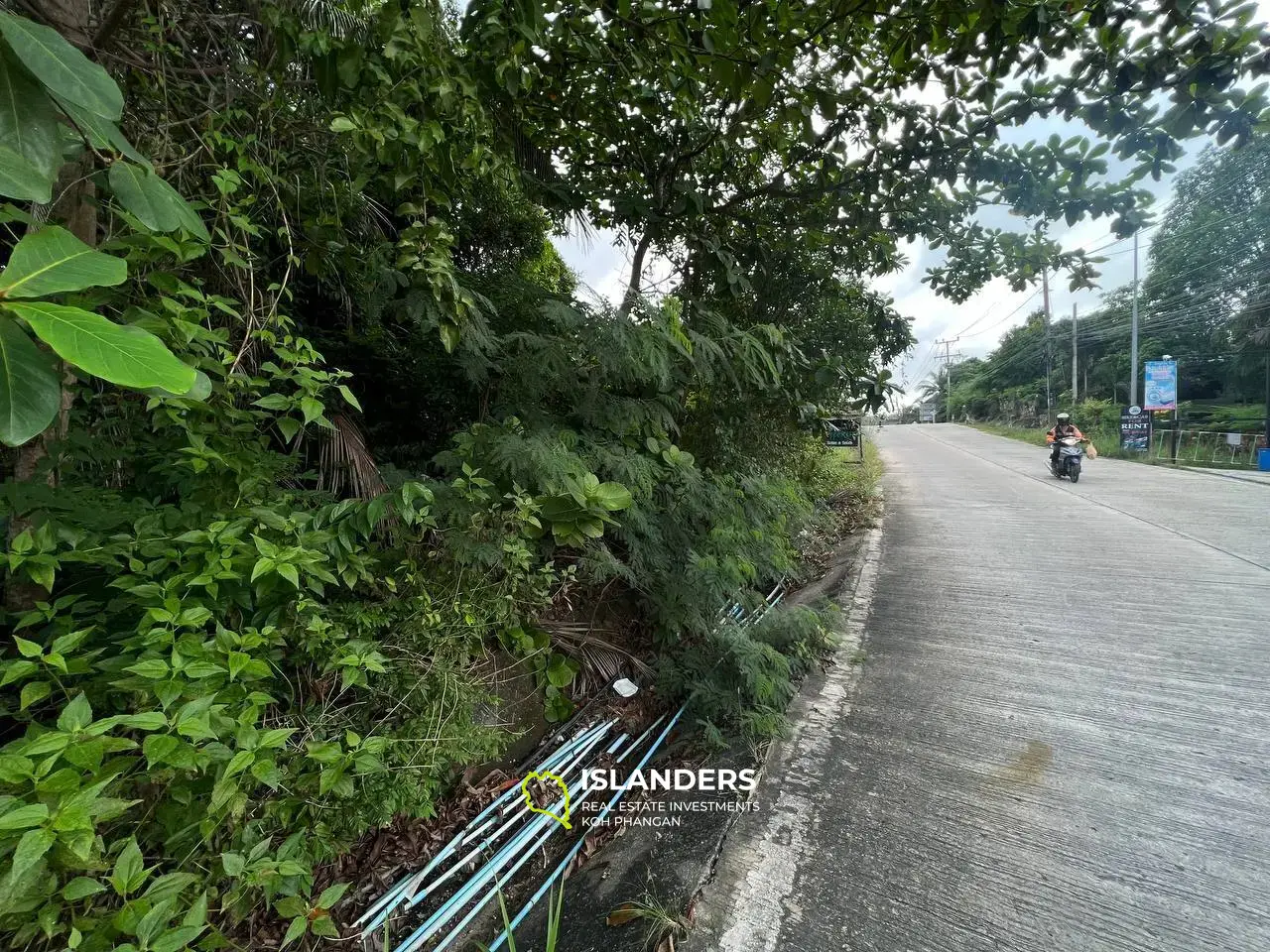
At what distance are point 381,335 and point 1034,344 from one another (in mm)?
40799

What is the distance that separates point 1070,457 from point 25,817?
11.3m

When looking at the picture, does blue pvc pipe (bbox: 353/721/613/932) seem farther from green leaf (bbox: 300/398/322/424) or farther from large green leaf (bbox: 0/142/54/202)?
large green leaf (bbox: 0/142/54/202)

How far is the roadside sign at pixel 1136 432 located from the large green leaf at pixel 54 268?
729 inches

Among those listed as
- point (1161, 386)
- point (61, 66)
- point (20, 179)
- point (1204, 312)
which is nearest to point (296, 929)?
point (20, 179)

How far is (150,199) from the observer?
2.57 feet

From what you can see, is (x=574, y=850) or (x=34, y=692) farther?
(x=574, y=850)

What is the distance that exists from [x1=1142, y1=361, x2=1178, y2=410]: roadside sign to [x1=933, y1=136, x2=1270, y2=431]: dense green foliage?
385 centimetres

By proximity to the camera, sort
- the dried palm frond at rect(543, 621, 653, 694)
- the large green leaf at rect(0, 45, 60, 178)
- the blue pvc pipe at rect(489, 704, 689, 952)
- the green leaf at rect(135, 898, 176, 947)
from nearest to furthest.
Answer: the large green leaf at rect(0, 45, 60, 178), the green leaf at rect(135, 898, 176, 947), the blue pvc pipe at rect(489, 704, 689, 952), the dried palm frond at rect(543, 621, 653, 694)

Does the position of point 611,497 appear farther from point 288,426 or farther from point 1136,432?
point 1136,432

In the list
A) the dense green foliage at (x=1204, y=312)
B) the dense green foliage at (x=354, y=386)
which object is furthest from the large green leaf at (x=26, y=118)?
the dense green foliage at (x=1204, y=312)

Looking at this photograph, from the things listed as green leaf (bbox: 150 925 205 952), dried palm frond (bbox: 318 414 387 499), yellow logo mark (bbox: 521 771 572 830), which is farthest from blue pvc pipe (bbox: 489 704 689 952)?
dried palm frond (bbox: 318 414 387 499)

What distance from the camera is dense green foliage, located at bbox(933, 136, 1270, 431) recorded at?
17.8 metres

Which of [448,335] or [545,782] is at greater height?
[448,335]

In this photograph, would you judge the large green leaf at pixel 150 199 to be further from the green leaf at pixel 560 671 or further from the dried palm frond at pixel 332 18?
the green leaf at pixel 560 671
